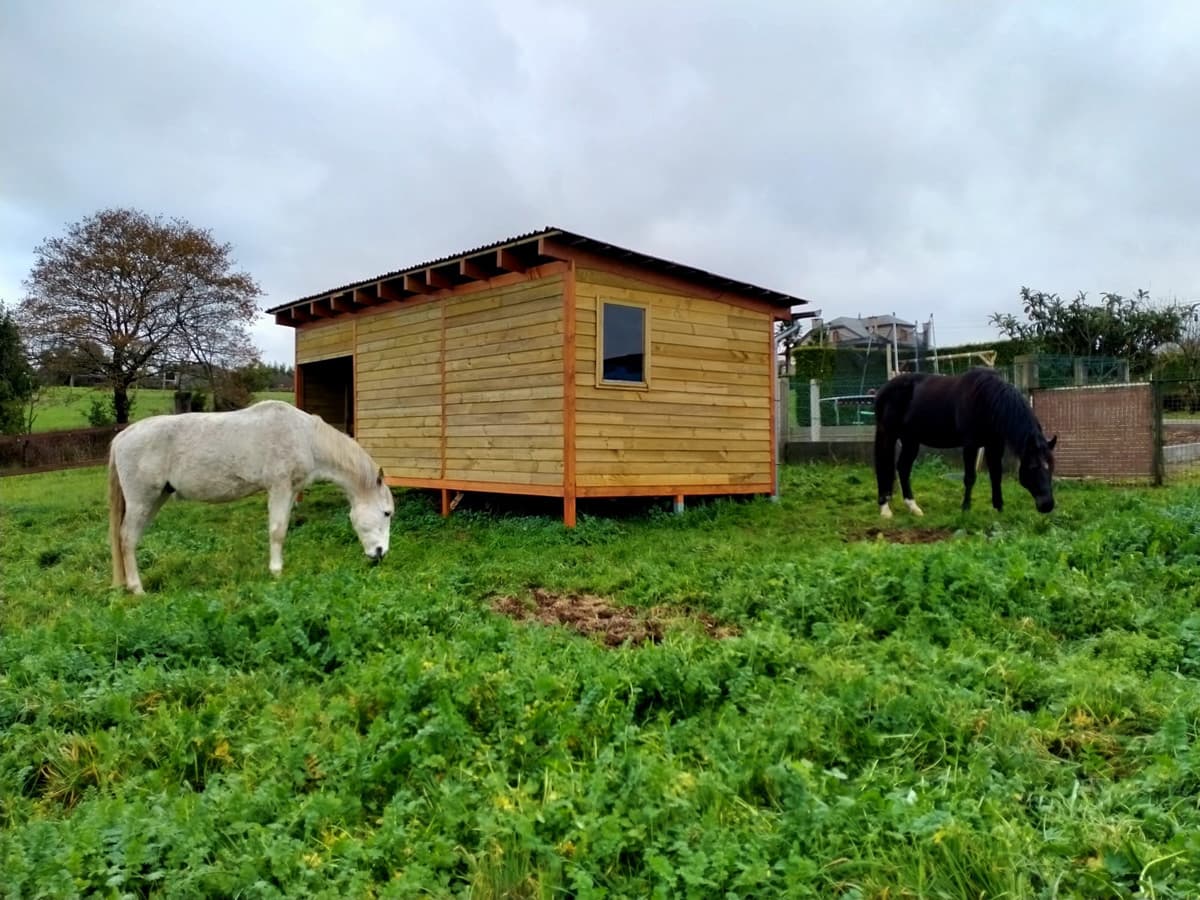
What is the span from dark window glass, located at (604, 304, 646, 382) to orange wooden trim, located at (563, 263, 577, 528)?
51 cm

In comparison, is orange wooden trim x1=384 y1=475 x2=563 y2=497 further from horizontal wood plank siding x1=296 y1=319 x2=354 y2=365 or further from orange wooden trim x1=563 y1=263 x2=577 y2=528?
horizontal wood plank siding x1=296 y1=319 x2=354 y2=365

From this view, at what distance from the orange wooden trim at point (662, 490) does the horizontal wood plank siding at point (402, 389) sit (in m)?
2.63

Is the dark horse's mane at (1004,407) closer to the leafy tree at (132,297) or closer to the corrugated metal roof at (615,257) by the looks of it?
the corrugated metal roof at (615,257)

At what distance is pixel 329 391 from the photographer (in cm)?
1433

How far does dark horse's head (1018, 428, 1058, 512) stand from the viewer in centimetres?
680

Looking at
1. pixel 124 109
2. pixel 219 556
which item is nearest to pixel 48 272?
pixel 124 109

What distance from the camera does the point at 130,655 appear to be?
147 inches

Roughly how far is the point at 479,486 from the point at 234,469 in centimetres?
323

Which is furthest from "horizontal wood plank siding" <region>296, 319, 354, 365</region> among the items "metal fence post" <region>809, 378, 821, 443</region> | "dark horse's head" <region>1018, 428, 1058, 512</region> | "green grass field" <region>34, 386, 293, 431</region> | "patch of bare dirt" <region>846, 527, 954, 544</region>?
"green grass field" <region>34, 386, 293, 431</region>

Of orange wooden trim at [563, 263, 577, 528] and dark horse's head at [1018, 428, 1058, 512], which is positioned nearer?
dark horse's head at [1018, 428, 1058, 512]

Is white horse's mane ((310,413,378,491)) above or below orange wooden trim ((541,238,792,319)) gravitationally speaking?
below

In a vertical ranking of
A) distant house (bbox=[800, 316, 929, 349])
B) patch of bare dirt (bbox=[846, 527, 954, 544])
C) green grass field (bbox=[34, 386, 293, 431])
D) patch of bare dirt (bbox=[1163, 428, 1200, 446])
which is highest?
distant house (bbox=[800, 316, 929, 349])

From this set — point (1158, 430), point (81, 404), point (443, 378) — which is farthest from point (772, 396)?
point (81, 404)

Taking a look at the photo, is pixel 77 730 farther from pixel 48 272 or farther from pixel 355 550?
pixel 48 272
